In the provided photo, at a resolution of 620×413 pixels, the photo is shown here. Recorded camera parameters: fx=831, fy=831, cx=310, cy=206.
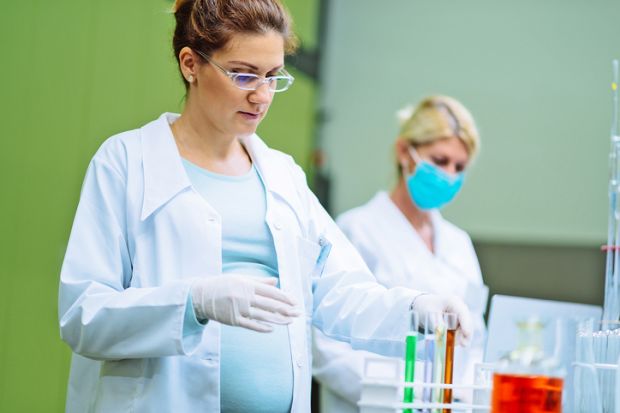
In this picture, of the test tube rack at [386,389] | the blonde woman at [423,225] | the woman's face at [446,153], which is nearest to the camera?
the test tube rack at [386,389]

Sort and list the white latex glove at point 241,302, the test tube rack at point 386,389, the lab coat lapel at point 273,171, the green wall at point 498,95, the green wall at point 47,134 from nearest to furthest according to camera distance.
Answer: the test tube rack at point 386,389 < the white latex glove at point 241,302 < the lab coat lapel at point 273,171 < the green wall at point 47,134 < the green wall at point 498,95

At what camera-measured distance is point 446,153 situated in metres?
2.63

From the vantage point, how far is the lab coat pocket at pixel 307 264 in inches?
64.9

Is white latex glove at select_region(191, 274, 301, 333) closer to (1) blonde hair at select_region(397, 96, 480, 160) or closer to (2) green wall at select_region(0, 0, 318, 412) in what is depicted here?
(2) green wall at select_region(0, 0, 318, 412)

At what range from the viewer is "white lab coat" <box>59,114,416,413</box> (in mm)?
1361

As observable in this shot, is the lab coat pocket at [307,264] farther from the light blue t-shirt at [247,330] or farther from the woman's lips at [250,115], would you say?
the woman's lips at [250,115]

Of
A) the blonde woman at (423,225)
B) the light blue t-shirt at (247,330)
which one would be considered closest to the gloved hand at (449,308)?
the light blue t-shirt at (247,330)

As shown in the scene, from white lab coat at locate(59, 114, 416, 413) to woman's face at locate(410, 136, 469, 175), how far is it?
1.02 m

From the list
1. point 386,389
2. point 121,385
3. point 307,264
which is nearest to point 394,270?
point 307,264

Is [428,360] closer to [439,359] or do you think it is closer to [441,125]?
[439,359]

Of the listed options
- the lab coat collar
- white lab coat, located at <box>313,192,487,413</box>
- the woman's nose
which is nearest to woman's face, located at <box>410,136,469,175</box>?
white lab coat, located at <box>313,192,487,413</box>

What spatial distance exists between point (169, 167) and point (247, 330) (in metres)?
0.34

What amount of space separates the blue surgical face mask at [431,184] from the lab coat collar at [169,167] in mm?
895

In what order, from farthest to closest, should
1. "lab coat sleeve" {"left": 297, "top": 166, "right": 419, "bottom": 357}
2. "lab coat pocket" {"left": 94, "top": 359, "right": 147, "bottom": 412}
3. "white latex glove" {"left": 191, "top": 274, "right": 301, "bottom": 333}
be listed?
"lab coat sleeve" {"left": 297, "top": 166, "right": 419, "bottom": 357} < "lab coat pocket" {"left": 94, "top": 359, "right": 147, "bottom": 412} < "white latex glove" {"left": 191, "top": 274, "right": 301, "bottom": 333}
